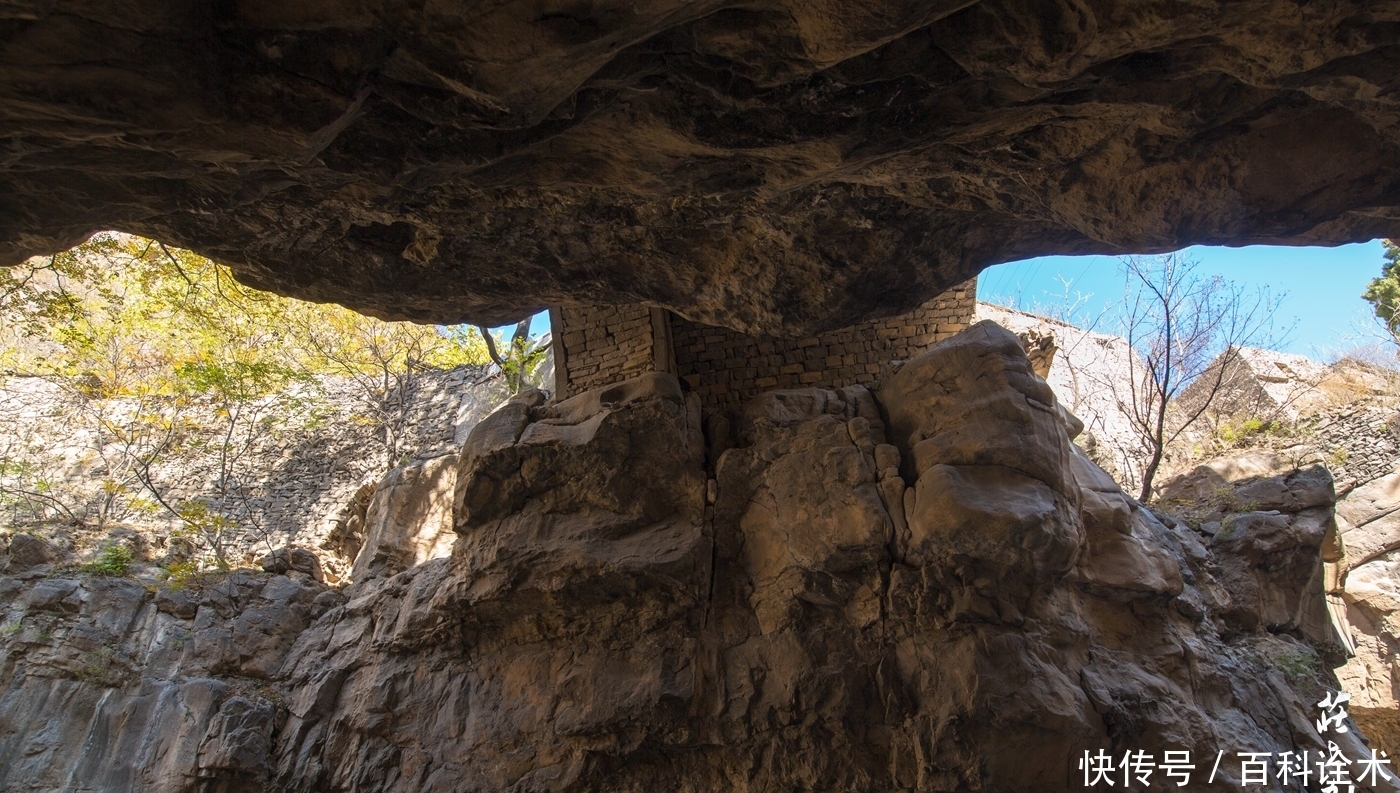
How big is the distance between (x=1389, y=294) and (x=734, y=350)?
13.0 meters

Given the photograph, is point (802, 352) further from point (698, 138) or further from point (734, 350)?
point (698, 138)

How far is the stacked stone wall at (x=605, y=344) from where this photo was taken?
8.23 meters

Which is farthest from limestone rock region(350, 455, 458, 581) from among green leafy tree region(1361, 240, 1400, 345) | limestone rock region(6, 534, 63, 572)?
green leafy tree region(1361, 240, 1400, 345)

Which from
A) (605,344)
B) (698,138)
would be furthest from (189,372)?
(698,138)

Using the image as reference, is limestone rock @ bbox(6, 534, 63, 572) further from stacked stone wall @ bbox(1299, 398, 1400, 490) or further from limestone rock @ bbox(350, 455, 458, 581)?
stacked stone wall @ bbox(1299, 398, 1400, 490)

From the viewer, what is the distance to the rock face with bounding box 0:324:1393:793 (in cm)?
637

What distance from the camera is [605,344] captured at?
27.8 feet

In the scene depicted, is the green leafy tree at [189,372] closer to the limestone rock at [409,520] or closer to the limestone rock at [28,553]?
the limestone rock at [28,553]

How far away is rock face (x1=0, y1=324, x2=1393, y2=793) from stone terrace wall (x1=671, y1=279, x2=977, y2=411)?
74 centimetres

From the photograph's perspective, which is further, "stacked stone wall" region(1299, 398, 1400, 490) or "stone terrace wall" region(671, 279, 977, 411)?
"stacked stone wall" region(1299, 398, 1400, 490)

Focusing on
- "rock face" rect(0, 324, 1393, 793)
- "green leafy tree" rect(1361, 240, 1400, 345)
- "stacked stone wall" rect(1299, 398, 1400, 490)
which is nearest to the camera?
"rock face" rect(0, 324, 1393, 793)

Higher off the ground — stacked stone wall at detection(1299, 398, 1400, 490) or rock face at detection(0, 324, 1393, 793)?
stacked stone wall at detection(1299, 398, 1400, 490)

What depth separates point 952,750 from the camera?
6.11m

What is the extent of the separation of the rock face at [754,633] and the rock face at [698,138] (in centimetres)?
143
